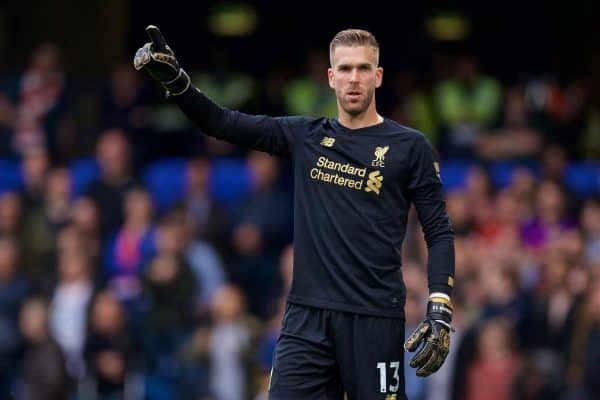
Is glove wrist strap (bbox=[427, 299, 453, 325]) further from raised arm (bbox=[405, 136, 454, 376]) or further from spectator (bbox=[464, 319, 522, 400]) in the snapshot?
spectator (bbox=[464, 319, 522, 400])

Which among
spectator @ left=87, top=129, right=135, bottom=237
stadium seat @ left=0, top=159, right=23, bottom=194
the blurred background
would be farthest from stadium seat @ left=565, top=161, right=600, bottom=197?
stadium seat @ left=0, top=159, right=23, bottom=194

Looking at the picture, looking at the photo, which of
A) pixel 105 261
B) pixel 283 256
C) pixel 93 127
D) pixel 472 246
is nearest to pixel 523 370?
pixel 472 246

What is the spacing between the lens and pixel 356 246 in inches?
303

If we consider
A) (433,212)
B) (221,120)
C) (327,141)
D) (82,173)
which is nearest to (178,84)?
(221,120)

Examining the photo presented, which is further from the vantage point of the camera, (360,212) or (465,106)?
(465,106)

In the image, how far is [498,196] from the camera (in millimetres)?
15289

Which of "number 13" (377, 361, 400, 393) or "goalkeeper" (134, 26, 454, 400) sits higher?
"goalkeeper" (134, 26, 454, 400)

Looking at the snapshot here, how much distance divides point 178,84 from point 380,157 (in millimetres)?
1040

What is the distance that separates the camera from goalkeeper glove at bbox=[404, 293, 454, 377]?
7523 millimetres

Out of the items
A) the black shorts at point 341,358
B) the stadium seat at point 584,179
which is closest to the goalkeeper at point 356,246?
the black shorts at point 341,358

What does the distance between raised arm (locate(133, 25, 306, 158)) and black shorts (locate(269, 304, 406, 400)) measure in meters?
0.87

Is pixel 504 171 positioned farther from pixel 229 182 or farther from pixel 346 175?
pixel 346 175

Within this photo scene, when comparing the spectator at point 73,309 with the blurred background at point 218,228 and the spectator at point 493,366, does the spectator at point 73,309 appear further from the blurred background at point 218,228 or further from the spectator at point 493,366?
the spectator at point 493,366

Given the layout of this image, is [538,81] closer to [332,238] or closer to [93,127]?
[93,127]
